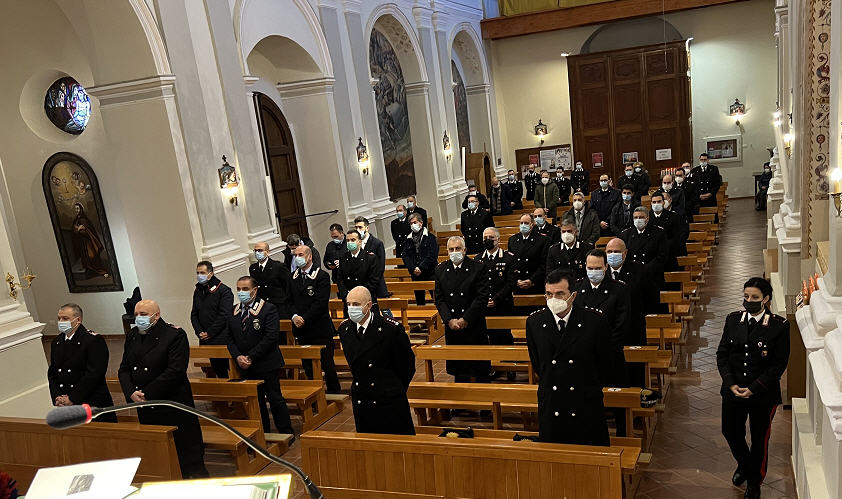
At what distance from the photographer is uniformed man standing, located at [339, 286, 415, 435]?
5.20 metres

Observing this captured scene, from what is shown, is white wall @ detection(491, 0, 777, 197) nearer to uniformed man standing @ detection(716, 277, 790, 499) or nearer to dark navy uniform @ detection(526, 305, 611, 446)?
uniformed man standing @ detection(716, 277, 790, 499)

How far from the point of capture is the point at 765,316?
4797 mm

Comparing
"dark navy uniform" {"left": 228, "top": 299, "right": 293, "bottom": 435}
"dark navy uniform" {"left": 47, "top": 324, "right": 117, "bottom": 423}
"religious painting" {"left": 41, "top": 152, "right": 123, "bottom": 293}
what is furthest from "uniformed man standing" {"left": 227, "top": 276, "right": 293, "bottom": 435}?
"religious painting" {"left": 41, "top": 152, "right": 123, "bottom": 293}

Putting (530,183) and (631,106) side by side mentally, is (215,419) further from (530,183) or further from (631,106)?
A: (631,106)

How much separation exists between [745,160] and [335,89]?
1356cm

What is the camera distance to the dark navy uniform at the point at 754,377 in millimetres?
4680

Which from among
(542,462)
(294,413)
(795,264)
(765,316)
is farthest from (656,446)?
(294,413)

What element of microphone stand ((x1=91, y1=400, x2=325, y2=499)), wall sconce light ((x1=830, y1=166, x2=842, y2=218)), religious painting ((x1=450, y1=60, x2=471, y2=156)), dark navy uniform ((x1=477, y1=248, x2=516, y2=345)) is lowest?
dark navy uniform ((x1=477, y1=248, x2=516, y2=345))

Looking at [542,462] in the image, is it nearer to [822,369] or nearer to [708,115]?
[822,369]

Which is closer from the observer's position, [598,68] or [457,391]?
[457,391]

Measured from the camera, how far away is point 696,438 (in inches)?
231

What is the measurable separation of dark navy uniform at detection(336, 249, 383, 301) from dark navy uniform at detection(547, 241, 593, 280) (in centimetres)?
219

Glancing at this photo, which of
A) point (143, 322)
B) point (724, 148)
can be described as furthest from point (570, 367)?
point (724, 148)

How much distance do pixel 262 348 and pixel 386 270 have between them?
537cm
